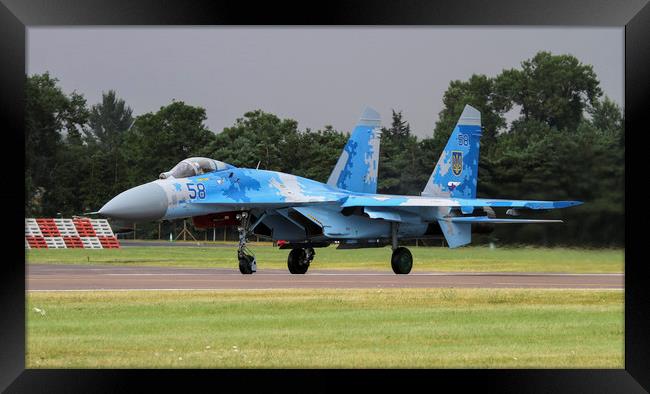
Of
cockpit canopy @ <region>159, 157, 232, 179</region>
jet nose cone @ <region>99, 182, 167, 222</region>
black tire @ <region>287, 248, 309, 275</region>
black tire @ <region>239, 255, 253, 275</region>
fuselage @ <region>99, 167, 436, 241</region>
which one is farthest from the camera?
black tire @ <region>287, 248, 309, 275</region>

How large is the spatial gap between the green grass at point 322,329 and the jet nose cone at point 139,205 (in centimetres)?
329

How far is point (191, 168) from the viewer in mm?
Result: 21219

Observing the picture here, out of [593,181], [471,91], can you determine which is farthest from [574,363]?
[471,91]

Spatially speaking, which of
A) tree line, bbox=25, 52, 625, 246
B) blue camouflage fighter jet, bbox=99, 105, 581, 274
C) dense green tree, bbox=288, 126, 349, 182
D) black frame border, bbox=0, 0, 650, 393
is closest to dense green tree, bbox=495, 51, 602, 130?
tree line, bbox=25, 52, 625, 246

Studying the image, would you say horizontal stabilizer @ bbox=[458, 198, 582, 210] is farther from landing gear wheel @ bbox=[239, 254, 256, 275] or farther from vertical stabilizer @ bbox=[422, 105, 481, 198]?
landing gear wheel @ bbox=[239, 254, 256, 275]

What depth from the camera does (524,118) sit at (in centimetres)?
5200

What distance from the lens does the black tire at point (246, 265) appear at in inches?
848

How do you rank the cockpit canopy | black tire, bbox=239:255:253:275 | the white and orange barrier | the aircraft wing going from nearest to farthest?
the cockpit canopy < black tire, bbox=239:255:253:275 < the aircraft wing < the white and orange barrier

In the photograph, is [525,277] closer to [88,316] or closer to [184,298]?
[184,298]

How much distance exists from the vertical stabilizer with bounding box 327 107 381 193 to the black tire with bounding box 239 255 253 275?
4.50m

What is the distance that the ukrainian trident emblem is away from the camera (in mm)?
26094

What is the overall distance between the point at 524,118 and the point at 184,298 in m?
38.6

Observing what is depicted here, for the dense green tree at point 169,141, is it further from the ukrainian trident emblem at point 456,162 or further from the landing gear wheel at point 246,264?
the landing gear wheel at point 246,264

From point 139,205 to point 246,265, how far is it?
9.21ft
